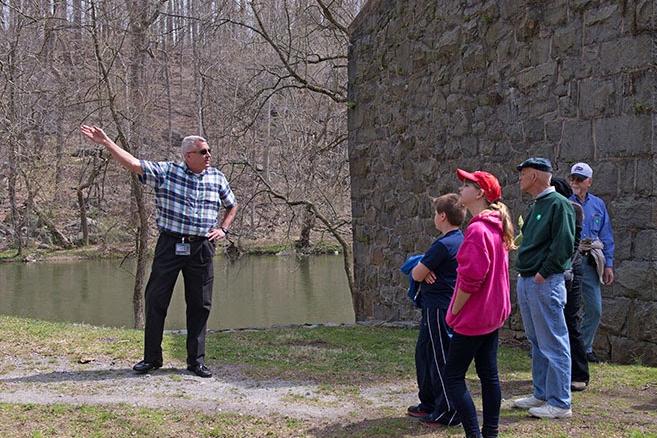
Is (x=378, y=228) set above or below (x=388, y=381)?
above

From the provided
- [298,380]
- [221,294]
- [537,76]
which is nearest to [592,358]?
[298,380]

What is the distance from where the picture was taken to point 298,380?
5.74 meters

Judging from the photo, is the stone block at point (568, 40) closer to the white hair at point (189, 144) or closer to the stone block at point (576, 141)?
the stone block at point (576, 141)

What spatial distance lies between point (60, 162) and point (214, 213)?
64.3 feet

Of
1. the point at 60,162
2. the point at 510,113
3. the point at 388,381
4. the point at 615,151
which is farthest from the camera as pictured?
the point at 60,162

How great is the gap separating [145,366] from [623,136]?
4.12 metres

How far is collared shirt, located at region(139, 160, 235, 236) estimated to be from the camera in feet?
18.7

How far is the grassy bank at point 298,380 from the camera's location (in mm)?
4375

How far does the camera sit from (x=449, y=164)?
8906 mm

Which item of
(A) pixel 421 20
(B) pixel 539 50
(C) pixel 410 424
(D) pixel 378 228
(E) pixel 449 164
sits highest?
(A) pixel 421 20

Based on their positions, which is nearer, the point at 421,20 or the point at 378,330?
the point at 378,330

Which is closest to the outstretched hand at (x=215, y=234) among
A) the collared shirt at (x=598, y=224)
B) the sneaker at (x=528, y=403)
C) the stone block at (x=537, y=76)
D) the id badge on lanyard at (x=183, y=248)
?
the id badge on lanyard at (x=183, y=248)

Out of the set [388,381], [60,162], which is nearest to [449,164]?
[388,381]

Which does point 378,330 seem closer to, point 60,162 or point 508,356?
point 508,356
